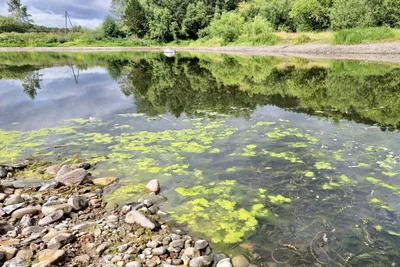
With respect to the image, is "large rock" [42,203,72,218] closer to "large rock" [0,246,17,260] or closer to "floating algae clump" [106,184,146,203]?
"floating algae clump" [106,184,146,203]

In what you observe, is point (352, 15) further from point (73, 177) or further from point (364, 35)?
point (73, 177)

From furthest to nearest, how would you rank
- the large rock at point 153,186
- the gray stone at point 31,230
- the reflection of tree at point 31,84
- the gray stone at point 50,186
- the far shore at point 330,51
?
the far shore at point 330,51 → the reflection of tree at point 31,84 → the gray stone at point 50,186 → the large rock at point 153,186 → the gray stone at point 31,230

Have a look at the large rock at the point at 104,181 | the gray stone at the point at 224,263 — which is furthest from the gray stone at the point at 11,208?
the gray stone at the point at 224,263

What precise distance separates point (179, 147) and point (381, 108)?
32.5ft

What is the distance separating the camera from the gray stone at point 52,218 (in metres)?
5.97

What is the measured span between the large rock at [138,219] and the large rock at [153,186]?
1.26m

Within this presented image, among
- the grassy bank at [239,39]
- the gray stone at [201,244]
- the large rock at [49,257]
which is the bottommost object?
the gray stone at [201,244]

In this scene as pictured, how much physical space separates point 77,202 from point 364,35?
4521 cm

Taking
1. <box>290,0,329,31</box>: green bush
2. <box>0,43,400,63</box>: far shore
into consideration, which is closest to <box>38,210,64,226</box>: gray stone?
<box>0,43,400,63</box>: far shore

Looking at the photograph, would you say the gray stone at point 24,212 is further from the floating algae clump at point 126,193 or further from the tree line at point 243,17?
the tree line at point 243,17

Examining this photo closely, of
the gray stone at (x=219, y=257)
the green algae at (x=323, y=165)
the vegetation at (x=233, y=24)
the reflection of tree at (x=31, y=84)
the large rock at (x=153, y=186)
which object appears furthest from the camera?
the vegetation at (x=233, y=24)

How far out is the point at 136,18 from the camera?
313ft

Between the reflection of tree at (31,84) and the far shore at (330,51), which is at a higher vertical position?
the far shore at (330,51)

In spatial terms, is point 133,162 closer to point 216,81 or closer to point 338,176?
point 338,176
